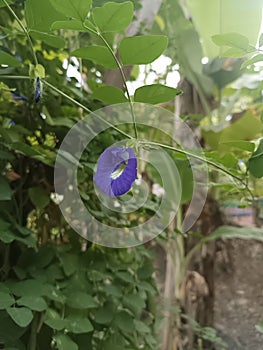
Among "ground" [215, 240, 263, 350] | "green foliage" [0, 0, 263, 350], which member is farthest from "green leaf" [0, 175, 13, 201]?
"ground" [215, 240, 263, 350]

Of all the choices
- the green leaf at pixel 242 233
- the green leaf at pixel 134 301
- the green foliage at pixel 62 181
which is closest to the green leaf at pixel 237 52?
the green foliage at pixel 62 181

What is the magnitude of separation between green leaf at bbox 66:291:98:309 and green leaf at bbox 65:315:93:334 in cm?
1

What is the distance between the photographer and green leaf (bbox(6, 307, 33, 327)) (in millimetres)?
400

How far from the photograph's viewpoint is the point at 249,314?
0.83 m

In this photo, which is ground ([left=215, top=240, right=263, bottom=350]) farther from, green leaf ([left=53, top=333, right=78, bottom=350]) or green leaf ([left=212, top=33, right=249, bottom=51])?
green leaf ([left=212, top=33, right=249, bottom=51])

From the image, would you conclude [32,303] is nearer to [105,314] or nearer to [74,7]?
[105,314]

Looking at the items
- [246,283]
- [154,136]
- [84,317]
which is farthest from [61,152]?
[246,283]

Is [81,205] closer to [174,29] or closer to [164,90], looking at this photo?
[164,90]

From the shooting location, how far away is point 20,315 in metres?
0.41

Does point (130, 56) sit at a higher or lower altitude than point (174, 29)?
lower

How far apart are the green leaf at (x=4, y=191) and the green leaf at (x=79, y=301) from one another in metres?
0.14

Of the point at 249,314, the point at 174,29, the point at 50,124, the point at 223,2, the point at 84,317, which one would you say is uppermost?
the point at 223,2

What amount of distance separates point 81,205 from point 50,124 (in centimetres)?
12

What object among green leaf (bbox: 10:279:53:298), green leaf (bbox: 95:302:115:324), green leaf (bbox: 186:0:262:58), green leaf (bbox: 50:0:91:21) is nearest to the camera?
green leaf (bbox: 50:0:91:21)
